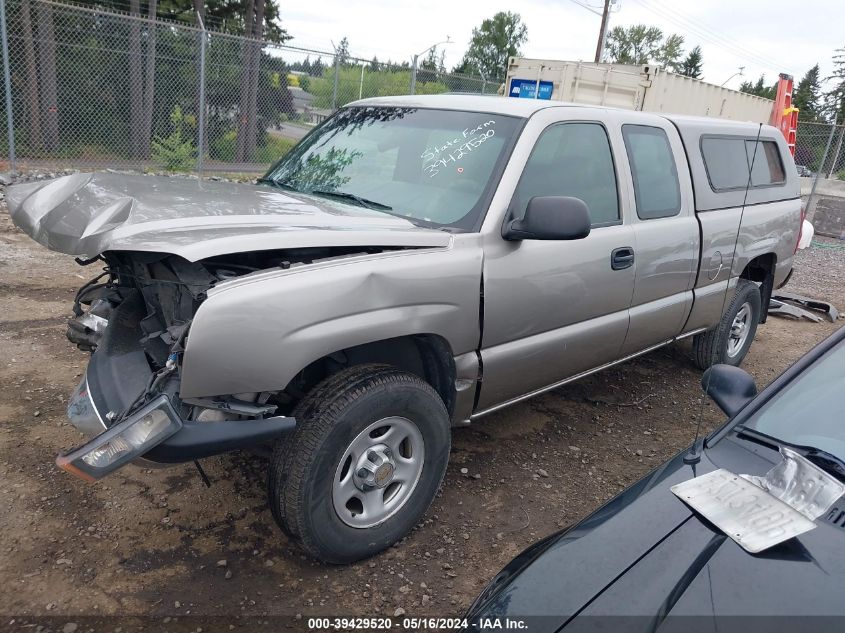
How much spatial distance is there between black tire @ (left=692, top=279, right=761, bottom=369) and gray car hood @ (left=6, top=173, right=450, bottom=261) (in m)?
3.17

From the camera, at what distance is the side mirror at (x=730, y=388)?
237 cm

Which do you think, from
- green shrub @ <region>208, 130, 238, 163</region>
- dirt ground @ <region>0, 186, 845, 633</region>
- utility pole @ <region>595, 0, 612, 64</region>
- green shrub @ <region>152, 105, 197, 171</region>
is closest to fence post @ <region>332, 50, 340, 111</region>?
green shrub @ <region>208, 130, 238, 163</region>

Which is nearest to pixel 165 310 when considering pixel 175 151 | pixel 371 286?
pixel 371 286

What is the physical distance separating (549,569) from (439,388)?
137 centimetres

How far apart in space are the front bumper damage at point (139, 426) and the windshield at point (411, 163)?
1351mm

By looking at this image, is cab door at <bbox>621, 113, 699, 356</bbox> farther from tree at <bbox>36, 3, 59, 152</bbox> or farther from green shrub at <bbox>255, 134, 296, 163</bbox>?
tree at <bbox>36, 3, 59, 152</bbox>

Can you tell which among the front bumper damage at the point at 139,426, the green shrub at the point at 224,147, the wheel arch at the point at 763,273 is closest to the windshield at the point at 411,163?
the front bumper damage at the point at 139,426

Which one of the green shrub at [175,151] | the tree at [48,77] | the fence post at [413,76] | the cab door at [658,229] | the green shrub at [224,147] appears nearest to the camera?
the cab door at [658,229]

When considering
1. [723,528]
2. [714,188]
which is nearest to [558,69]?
[714,188]

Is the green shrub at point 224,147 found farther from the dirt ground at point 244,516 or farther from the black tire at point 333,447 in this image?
the black tire at point 333,447

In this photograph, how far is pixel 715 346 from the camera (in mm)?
5211

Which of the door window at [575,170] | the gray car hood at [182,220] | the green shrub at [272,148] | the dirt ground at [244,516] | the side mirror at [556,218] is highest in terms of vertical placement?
the door window at [575,170]

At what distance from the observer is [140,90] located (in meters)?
11.1

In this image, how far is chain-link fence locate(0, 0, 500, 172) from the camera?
1025cm
